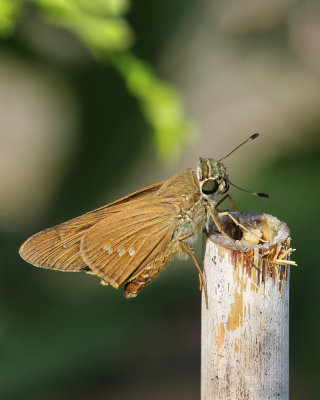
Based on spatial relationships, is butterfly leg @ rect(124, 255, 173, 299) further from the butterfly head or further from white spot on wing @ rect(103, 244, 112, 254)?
the butterfly head

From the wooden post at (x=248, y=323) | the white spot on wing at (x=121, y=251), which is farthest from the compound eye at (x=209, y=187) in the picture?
the wooden post at (x=248, y=323)

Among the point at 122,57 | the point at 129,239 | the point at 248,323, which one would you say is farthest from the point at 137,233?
the point at 122,57

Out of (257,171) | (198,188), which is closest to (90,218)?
(198,188)

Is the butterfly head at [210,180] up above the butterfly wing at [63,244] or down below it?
above

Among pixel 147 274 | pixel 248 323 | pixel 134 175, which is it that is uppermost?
pixel 134 175

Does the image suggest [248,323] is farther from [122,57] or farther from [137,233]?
[122,57]

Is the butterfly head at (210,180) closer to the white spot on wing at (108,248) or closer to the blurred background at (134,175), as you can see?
the white spot on wing at (108,248)
